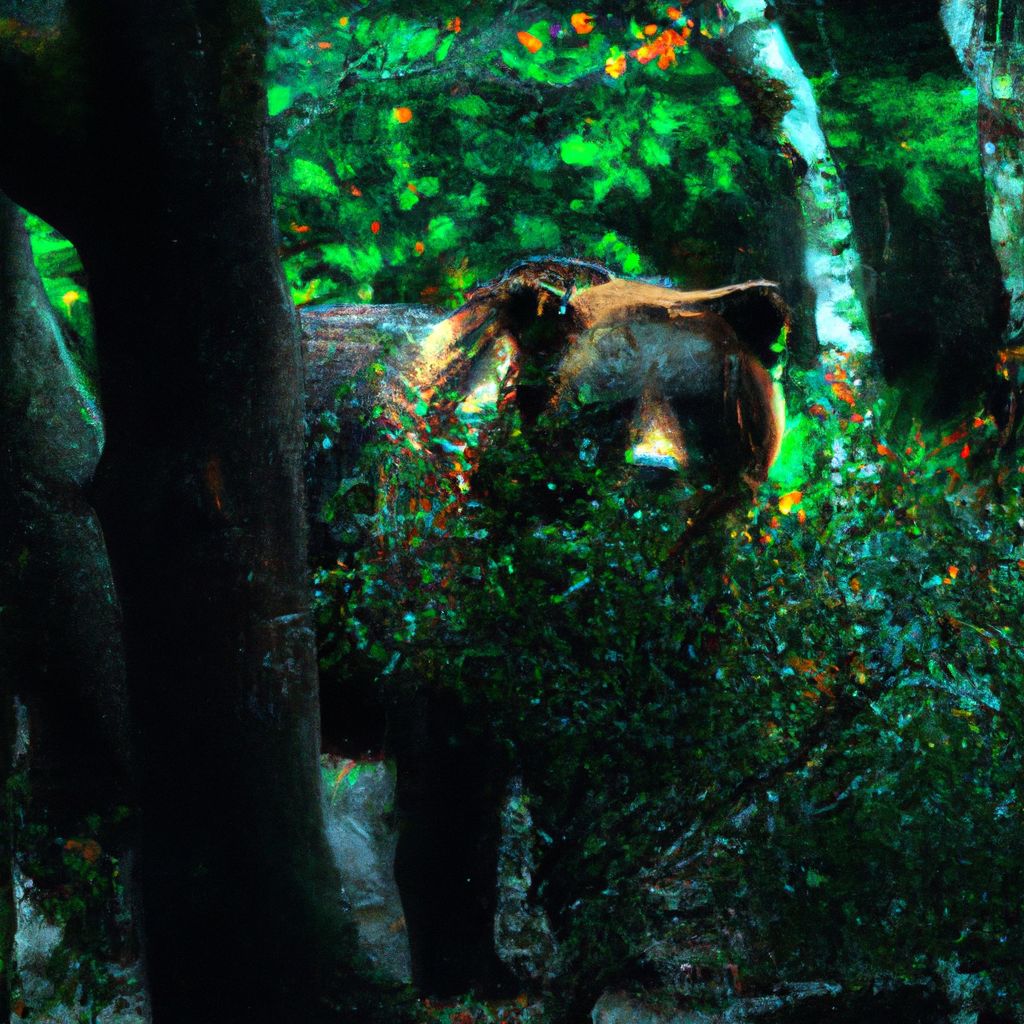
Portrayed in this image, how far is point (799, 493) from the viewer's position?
133 inches

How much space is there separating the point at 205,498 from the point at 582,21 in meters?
2.08

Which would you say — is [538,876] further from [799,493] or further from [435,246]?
[435,246]

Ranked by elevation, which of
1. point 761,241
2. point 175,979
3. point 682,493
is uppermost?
point 761,241

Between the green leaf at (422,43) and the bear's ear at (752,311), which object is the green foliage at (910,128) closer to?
the bear's ear at (752,311)

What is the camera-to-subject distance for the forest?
222 cm

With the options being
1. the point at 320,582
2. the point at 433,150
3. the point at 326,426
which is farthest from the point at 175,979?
the point at 433,150

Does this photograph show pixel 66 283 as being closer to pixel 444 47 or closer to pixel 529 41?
pixel 444 47

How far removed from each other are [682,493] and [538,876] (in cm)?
104

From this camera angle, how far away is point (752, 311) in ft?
10.2

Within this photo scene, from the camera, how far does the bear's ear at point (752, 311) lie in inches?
122

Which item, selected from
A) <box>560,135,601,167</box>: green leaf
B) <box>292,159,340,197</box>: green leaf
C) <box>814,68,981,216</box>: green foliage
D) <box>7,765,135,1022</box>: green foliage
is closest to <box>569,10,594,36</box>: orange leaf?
<box>560,135,601,167</box>: green leaf

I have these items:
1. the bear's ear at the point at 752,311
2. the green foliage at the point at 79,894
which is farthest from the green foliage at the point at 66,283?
the bear's ear at the point at 752,311

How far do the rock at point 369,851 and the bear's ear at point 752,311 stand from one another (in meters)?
1.41

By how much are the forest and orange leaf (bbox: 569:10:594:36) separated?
32 millimetres
